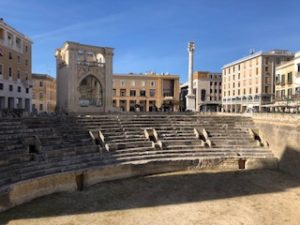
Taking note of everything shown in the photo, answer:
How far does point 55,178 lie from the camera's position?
17688 mm

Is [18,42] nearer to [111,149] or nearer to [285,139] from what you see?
[111,149]

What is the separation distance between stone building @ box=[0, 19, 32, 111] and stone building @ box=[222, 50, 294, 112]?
4304 centimetres

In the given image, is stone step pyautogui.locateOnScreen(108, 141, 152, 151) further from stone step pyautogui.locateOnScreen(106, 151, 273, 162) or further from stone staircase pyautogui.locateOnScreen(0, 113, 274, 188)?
stone step pyautogui.locateOnScreen(106, 151, 273, 162)

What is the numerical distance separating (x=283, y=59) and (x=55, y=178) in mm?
59389

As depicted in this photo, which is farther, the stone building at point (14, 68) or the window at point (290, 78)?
the window at point (290, 78)

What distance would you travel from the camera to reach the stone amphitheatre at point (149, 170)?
15000 millimetres

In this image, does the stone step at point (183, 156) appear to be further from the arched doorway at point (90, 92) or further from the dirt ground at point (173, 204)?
the arched doorway at point (90, 92)

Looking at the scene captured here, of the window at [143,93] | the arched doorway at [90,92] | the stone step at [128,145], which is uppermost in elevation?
the window at [143,93]

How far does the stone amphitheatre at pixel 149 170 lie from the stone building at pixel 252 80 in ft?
111

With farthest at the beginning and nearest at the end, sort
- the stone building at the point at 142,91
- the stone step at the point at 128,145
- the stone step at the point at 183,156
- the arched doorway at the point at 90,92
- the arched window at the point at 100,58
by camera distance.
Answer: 1. the stone building at the point at 142,91
2. the arched window at the point at 100,58
3. the arched doorway at the point at 90,92
4. the stone step at the point at 128,145
5. the stone step at the point at 183,156

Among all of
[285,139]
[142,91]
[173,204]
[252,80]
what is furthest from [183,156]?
[142,91]

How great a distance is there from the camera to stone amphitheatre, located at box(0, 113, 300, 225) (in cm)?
1500

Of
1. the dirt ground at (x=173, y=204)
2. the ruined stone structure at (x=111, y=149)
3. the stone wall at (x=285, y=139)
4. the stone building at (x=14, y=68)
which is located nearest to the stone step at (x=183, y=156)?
the ruined stone structure at (x=111, y=149)

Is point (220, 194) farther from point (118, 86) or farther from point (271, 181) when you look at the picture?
point (118, 86)
